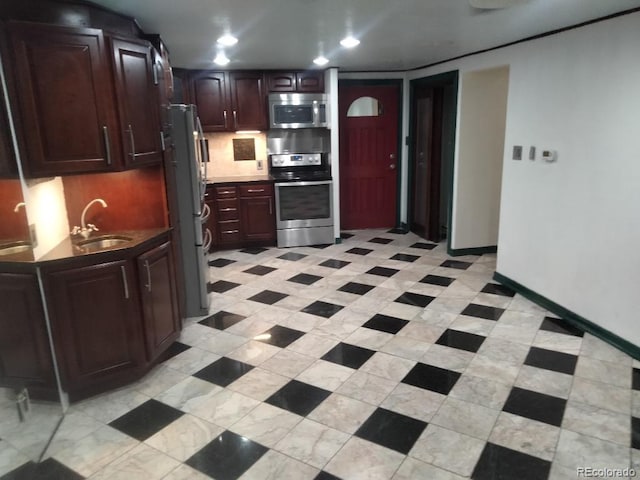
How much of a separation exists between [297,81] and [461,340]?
12.5ft

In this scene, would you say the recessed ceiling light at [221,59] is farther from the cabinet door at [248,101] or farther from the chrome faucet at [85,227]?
the chrome faucet at [85,227]

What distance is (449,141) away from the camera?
5188mm

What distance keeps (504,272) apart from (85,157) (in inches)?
143

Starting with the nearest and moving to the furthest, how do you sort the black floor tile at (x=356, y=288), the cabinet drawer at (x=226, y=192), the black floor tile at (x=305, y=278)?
the black floor tile at (x=356, y=288), the black floor tile at (x=305, y=278), the cabinet drawer at (x=226, y=192)

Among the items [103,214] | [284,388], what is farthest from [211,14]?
[284,388]

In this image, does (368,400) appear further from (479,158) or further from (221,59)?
(221,59)

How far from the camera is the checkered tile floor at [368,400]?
81.3 inches

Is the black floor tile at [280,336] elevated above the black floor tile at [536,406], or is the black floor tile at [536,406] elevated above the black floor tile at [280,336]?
the black floor tile at [280,336]

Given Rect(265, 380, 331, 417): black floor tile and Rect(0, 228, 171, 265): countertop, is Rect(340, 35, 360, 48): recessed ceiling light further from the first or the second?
Rect(265, 380, 331, 417): black floor tile

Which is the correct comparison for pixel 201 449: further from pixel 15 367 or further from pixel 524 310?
pixel 524 310

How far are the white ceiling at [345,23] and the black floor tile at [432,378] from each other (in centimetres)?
215

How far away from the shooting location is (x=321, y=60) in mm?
4777

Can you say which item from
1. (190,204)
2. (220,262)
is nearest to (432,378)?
(190,204)

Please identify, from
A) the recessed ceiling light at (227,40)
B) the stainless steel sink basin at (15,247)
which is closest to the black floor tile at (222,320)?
the stainless steel sink basin at (15,247)
